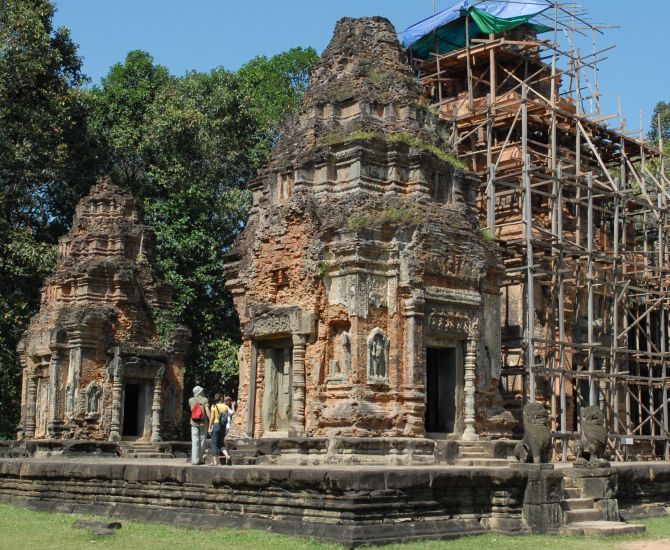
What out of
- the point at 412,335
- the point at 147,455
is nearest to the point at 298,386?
the point at 412,335

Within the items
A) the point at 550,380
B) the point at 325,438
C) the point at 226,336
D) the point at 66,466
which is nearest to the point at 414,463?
the point at 325,438

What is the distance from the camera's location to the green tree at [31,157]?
2847cm

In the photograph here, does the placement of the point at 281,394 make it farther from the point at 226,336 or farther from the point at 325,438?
the point at 226,336

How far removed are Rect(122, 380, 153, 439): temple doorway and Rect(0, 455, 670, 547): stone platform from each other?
8332mm

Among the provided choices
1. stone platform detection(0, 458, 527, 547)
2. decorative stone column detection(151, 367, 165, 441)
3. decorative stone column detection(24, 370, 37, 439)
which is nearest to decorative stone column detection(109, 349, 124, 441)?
decorative stone column detection(151, 367, 165, 441)

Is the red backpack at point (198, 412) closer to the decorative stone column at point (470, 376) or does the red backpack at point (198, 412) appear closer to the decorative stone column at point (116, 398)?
the decorative stone column at point (470, 376)

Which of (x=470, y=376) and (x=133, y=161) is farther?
(x=133, y=161)

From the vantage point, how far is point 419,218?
15789 mm

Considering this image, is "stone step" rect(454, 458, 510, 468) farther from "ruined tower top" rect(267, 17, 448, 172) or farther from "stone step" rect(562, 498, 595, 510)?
"ruined tower top" rect(267, 17, 448, 172)

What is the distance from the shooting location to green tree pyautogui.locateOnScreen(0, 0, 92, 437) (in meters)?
28.5

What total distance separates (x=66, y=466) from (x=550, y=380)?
10.8 meters

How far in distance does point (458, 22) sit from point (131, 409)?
1441cm

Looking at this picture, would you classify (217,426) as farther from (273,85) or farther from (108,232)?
(273,85)

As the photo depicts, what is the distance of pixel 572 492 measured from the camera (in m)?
13.9
